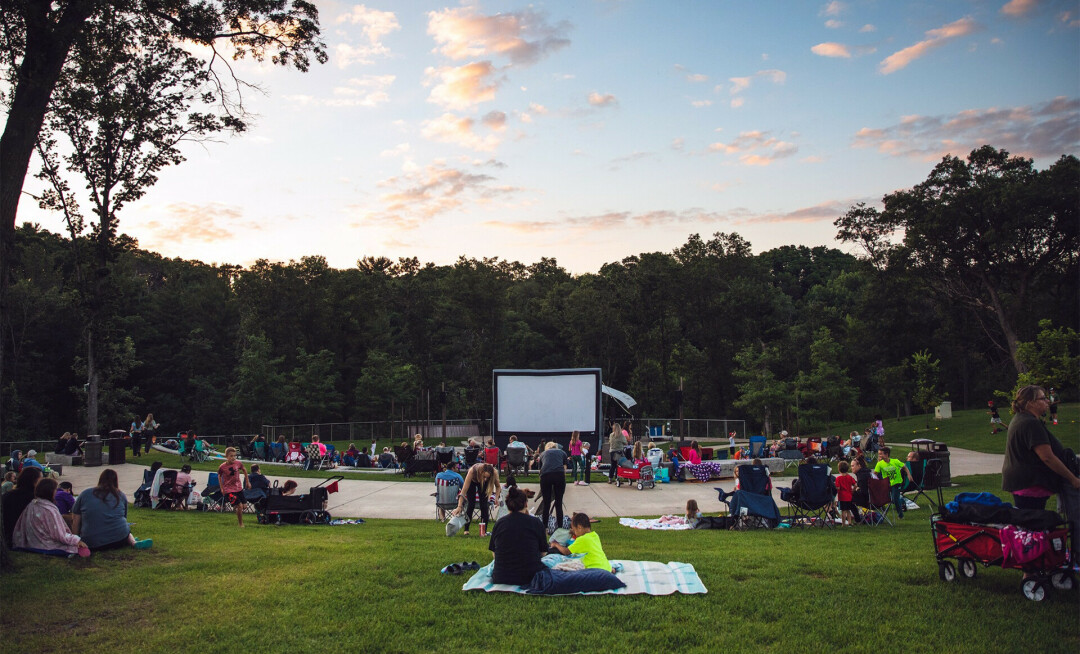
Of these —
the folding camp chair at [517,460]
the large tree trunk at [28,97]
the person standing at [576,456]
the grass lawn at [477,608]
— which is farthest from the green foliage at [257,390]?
the large tree trunk at [28,97]

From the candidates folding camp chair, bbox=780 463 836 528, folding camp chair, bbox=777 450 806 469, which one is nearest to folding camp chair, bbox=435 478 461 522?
folding camp chair, bbox=780 463 836 528

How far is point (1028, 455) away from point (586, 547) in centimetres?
360

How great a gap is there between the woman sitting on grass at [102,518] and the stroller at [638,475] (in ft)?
35.4

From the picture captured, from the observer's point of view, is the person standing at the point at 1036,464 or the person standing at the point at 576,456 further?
the person standing at the point at 576,456

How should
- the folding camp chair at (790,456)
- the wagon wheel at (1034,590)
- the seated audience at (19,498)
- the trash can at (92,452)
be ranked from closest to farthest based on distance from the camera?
the wagon wheel at (1034,590), the seated audience at (19,498), the folding camp chair at (790,456), the trash can at (92,452)

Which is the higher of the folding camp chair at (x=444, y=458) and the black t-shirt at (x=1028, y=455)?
the black t-shirt at (x=1028, y=455)

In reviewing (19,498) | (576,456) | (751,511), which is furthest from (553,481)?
(576,456)

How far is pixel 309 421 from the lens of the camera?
42.3 metres

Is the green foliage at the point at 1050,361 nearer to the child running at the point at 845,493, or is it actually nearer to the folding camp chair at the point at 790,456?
the folding camp chair at the point at 790,456

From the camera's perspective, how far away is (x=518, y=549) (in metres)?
6.01

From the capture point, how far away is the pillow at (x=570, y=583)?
579 cm

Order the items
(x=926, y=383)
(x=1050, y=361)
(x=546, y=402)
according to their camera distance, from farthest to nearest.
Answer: (x=926, y=383)
(x=1050, y=361)
(x=546, y=402)

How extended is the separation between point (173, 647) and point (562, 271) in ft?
198

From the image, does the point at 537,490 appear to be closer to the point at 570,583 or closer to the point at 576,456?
the point at 576,456
